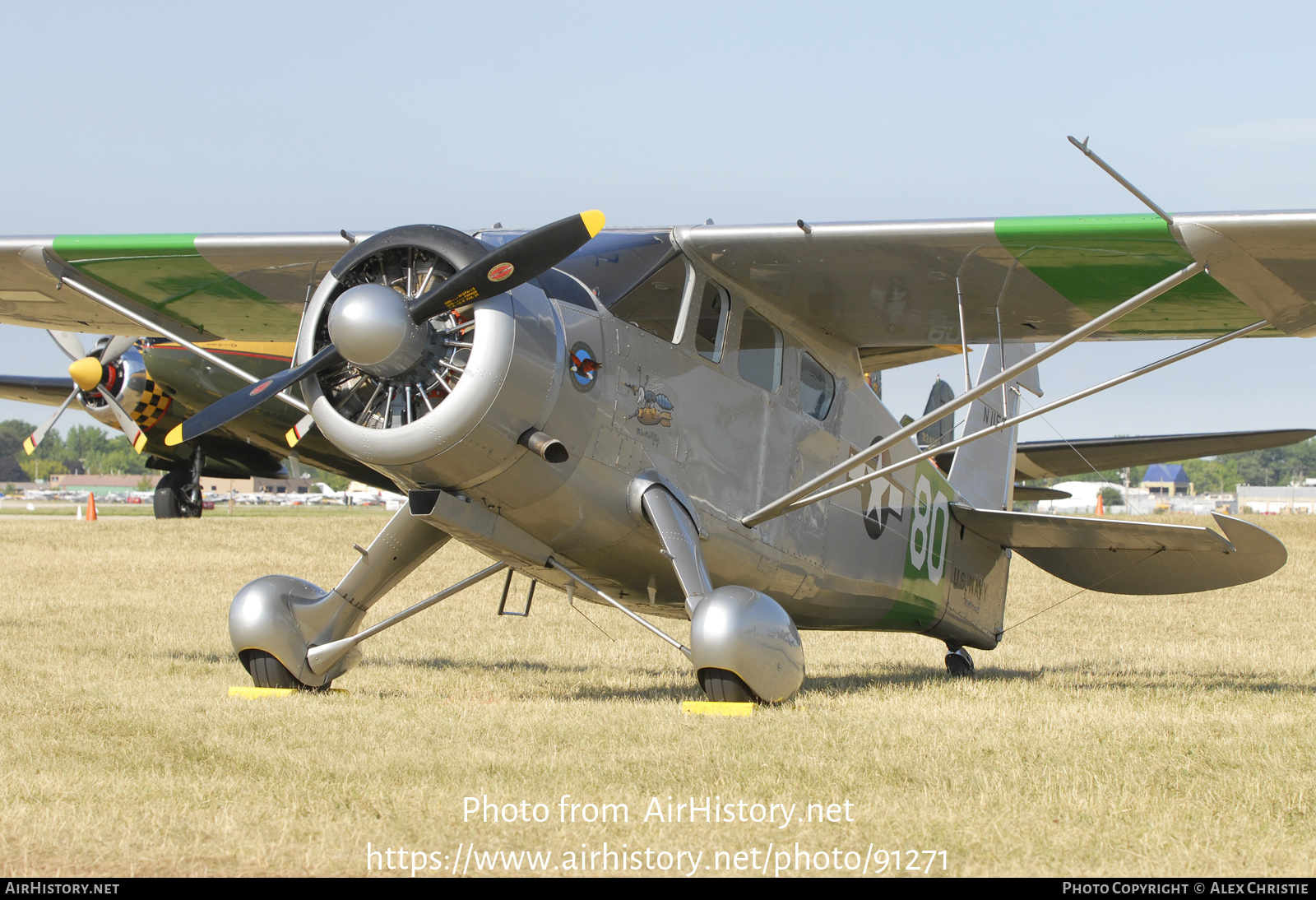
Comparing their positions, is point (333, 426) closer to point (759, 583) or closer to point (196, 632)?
point (759, 583)

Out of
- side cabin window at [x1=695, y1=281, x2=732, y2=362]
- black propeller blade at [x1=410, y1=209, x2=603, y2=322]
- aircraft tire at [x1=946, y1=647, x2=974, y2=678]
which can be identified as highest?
black propeller blade at [x1=410, y1=209, x2=603, y2=322]

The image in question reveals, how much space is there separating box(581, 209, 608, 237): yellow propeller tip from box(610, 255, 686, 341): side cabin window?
0.69m

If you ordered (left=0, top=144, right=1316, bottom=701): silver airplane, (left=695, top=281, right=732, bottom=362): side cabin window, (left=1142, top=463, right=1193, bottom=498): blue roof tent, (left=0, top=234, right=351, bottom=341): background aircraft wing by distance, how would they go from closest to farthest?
(left=0, top=144, right=1316, bottom=701): silver airplane → (left=695, top=281, right=732, bottom=362): side cabin window → (left=0, top=234, right=351, bottom=341): background aircraft wing → (left=1142, top=463, right=1193, bottom=498): blue roof tent

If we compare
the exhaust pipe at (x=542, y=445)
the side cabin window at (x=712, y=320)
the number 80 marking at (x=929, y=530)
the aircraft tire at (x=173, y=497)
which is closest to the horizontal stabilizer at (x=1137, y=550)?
the number 80 marking at (x=929, y=530)

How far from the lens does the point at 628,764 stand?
18.4 ft

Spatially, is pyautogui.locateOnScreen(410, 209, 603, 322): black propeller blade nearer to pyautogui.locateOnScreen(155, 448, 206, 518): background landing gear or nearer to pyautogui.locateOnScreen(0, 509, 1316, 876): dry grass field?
pyautogui.locateOnScreen(0, 509, 1316, 876): dry grass field

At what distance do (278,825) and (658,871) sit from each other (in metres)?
1.37

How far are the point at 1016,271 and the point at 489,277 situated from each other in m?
3.74

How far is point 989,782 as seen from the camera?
17.2 feet

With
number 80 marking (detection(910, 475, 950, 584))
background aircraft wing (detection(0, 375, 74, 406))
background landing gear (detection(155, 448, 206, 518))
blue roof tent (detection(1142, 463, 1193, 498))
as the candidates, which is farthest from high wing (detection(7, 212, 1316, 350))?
blue roof tent (detection(1142, 463, 1193, 498))

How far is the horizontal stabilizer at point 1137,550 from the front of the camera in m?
9.36

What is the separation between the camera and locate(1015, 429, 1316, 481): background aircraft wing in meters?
10.3

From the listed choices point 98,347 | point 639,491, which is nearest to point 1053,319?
point 639,491

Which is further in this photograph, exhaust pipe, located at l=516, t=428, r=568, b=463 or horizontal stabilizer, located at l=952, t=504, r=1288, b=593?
horizontal stabilizer, located at l=952, t=504, r=1288, b=593
